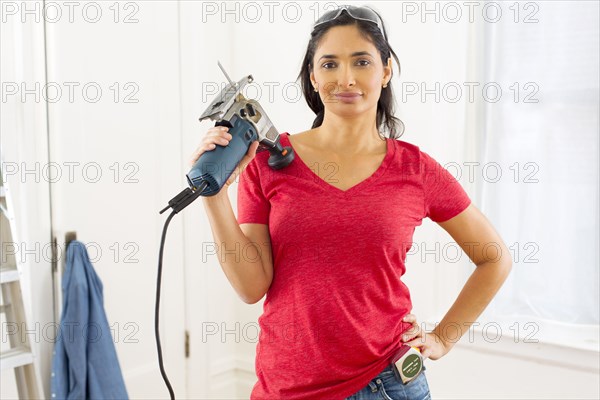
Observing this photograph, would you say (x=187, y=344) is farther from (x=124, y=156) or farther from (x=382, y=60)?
(x=382, y=60)

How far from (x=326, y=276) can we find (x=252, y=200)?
195mm

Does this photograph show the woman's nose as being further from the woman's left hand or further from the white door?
the white door

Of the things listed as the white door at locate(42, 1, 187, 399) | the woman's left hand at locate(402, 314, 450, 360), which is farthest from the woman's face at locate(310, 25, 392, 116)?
the white door at locate(42, 1, 187, 399)

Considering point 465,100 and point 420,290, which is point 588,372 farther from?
point 465,100

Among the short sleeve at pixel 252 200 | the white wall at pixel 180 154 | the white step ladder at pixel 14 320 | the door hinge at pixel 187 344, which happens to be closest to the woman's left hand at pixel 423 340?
the short sleeve at pixel 252 200

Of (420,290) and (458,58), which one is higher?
(458,58)

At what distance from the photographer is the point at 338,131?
50.3 inches

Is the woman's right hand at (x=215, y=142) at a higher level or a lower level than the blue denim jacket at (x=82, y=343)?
higher

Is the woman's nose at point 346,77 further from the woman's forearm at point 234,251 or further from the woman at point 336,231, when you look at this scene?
the woman's forearm at point 234,251

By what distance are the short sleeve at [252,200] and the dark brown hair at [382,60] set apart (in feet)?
0.74

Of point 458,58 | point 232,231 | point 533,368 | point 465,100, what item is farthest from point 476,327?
point 232,231

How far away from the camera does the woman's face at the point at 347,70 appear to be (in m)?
1.22

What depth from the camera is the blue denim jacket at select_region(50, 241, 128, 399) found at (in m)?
2.01

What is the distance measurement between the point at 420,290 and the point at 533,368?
1.37 feet
